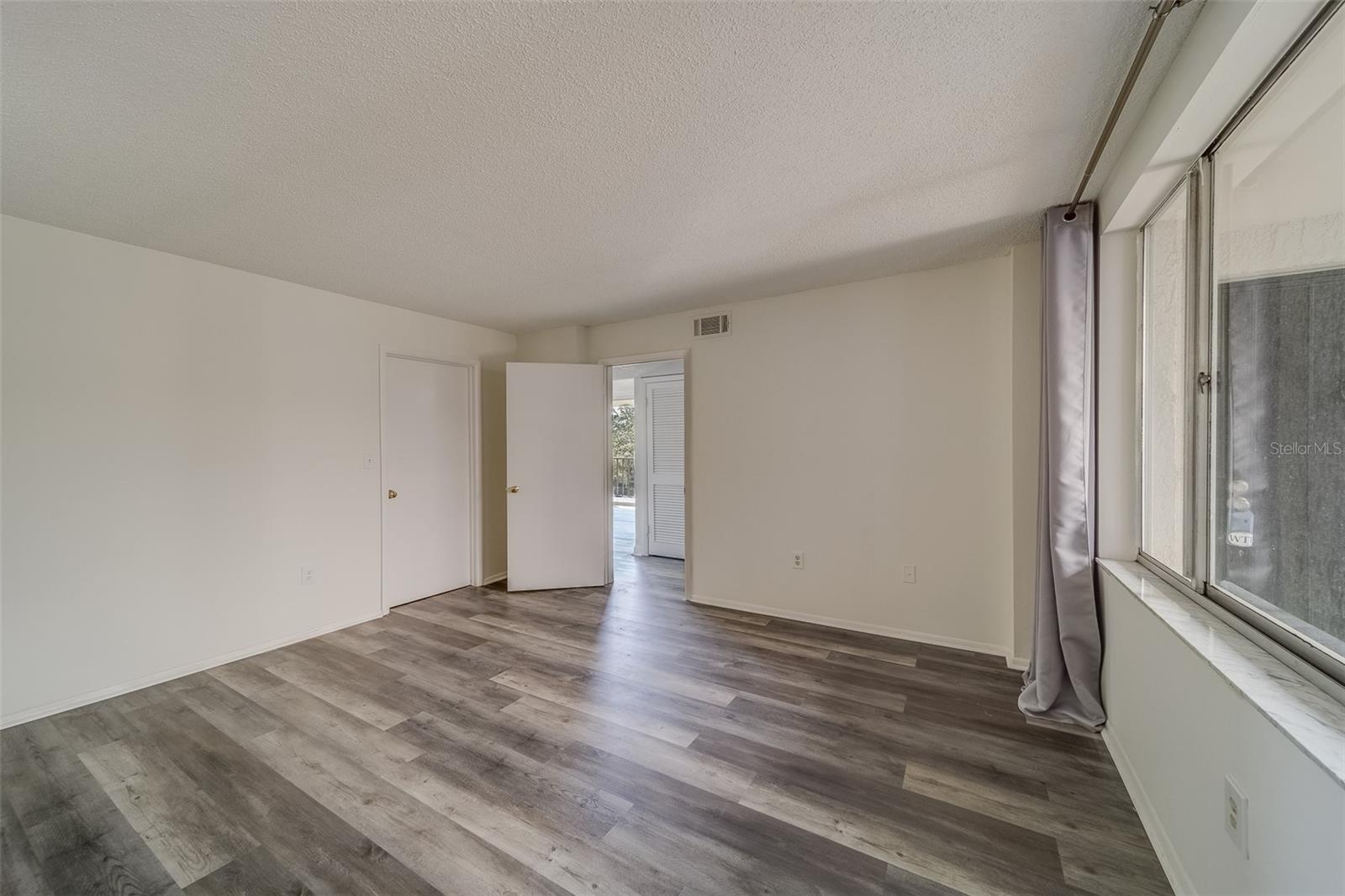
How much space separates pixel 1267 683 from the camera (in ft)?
3.59

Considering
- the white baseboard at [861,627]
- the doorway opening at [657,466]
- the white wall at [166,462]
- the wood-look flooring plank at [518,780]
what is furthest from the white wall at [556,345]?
the wood-look flooring plank at [518,780]

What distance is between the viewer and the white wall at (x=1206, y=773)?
90 centimetres

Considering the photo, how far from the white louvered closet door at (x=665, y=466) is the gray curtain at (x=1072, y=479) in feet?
12.2

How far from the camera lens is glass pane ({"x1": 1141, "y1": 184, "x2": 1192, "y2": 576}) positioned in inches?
69.3

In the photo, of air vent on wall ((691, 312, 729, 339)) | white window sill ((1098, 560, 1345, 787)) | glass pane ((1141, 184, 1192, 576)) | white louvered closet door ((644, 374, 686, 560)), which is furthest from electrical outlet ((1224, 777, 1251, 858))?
white louvered closet door ((644, 374, 686, 560))

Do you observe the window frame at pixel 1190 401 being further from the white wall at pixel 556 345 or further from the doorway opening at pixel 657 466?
the doorway opening at pixel 657 466

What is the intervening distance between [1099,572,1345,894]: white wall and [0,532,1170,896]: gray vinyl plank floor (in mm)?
170

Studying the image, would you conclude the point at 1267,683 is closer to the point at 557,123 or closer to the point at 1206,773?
the point at 1206,773

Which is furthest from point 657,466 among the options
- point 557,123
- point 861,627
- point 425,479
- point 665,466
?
point 557,123

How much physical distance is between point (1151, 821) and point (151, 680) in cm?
458

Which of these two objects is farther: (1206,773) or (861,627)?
(861,627)

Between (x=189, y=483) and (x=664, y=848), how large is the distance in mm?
3278

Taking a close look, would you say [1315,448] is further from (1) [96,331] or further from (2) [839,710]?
(1) [96,331]

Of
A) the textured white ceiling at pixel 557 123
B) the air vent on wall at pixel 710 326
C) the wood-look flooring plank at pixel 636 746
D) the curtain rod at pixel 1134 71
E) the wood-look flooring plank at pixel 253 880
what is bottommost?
the wood-look flooring plank at pixel 253 880
